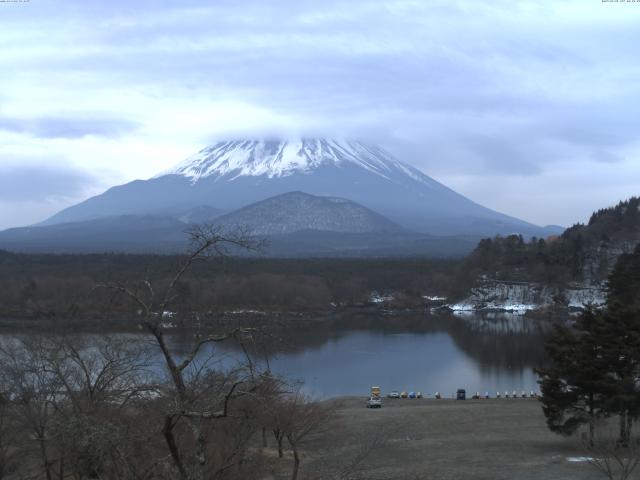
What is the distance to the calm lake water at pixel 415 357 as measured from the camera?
24.8 m

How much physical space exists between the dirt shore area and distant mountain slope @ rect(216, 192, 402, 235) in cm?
12339

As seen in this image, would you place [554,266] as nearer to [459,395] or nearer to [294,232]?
[459,395]

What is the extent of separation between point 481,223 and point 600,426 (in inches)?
6879

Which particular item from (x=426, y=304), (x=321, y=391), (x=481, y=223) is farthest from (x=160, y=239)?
(x=321, y=391)

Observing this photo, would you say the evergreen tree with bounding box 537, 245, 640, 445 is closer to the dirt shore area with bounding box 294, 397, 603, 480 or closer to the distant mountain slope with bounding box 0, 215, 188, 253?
the dirt shore area with bounding box 294, 397, 603, 480

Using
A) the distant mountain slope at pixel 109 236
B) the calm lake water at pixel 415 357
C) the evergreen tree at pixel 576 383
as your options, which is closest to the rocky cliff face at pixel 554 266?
the calm lake water at pixel 415 357

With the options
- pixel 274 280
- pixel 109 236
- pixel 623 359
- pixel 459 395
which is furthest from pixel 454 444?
pixel 109 236

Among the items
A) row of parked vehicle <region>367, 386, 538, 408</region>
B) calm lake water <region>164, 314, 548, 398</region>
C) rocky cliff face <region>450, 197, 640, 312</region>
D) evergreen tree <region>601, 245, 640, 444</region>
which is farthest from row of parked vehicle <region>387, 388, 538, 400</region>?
rocky cliff face <region>450, 197, 640, 312</region>

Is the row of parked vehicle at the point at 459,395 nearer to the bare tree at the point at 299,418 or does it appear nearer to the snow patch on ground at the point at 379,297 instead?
the bare tree at the point at 299,418

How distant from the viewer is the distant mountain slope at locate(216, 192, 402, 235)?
14675 centimetres

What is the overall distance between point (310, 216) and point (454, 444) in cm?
14059

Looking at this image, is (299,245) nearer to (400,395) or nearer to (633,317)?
(400,395)

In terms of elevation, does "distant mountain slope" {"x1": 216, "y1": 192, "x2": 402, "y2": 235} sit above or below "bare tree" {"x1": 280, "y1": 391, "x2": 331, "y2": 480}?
above

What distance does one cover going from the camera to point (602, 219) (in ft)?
201
